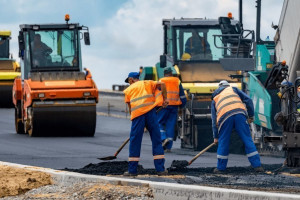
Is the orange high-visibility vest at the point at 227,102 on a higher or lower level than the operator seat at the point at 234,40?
lower

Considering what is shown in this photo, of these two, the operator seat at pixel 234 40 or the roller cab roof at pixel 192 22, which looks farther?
the roller cab roof at pixel 192 22

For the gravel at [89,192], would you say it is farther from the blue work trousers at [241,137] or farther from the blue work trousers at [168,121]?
the blue work trousers at [168,121]

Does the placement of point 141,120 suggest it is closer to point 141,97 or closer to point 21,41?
point 141,97

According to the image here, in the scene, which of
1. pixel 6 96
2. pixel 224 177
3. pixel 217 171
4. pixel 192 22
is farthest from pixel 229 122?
pixel 6 96

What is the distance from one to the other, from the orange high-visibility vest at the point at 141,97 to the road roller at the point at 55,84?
357 inches

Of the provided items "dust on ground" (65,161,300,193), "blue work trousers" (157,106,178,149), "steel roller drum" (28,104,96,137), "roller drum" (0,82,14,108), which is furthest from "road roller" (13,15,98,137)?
"dust on ground" (65,161,300,193)

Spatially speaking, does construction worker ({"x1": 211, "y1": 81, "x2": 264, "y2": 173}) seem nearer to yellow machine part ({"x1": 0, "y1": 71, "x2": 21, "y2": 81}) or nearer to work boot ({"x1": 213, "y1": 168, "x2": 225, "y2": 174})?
work boot ({"x1": 213, "y1": 168, "x2": 225, "y2": 174})

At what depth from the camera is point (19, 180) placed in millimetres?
10984

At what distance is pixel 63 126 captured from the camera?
2161 centimetres

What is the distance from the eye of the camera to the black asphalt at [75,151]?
1527 cm

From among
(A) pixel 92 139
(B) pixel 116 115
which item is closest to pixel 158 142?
(A) pixel 92 139

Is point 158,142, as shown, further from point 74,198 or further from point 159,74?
point 159,74

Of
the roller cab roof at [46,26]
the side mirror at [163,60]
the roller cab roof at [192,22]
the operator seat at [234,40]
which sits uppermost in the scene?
the roller cab roof at [192,22]

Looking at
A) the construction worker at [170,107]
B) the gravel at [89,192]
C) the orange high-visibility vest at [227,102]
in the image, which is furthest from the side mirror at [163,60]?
the gravel at [89,192]
